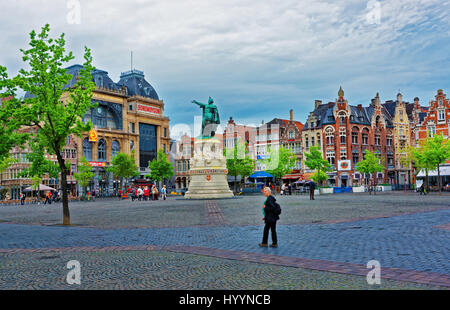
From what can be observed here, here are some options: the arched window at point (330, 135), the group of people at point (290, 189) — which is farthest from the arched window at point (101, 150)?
the arched window at point (330, 135)

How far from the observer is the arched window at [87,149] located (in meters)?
81.2

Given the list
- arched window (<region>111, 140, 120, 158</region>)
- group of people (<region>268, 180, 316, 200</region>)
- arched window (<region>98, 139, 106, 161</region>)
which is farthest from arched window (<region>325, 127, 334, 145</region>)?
arched window (<region>98, 139, 106, 161</region>)

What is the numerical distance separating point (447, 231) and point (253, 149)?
76.2 m

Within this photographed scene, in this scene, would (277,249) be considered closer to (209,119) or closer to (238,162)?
(209,119)

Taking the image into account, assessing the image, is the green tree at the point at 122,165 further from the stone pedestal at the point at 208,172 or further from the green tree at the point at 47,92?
the green tree at the point at 47,92

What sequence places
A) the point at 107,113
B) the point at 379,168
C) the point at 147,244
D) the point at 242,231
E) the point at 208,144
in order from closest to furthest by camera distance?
the point at 147,244
the point at 242,231
the point at 208,144
the point at 379,168
the point at 107,113

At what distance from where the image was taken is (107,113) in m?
87.8

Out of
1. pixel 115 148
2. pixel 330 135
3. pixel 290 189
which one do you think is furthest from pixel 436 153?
pixel 115 148

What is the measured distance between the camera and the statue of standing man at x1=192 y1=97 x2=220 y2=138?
43.6 metres

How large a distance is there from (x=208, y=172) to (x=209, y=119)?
18.5 ft

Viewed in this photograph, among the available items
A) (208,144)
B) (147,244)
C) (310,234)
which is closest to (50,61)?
(147,244)

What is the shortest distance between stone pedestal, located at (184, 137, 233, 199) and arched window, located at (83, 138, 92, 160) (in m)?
44.4

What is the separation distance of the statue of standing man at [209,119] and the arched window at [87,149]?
44.0 metres
